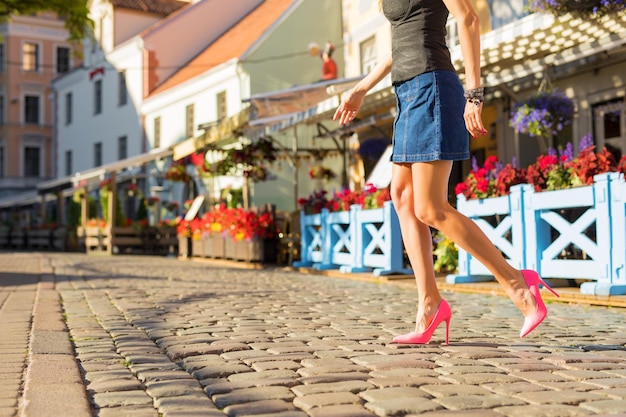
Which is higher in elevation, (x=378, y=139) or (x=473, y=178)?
(x=378, y=139)

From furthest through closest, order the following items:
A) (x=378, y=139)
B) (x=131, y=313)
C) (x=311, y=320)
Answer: (x=378, y=139) → (x=131, y=313) → (x=311, y=320)

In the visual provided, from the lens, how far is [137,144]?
1361 inches

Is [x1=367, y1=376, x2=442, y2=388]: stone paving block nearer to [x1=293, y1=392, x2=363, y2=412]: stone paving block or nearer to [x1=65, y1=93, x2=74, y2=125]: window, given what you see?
[x1=293, y1=392, x2=363, y2=412]: stone paving block

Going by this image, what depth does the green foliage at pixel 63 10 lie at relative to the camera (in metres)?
17.2

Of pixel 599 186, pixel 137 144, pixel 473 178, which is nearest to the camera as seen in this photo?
pixel 599 186

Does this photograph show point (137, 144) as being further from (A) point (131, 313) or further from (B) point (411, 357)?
(B) point (411, 357)

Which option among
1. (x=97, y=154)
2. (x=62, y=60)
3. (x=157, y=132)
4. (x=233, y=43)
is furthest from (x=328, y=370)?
(x=62, y=60)

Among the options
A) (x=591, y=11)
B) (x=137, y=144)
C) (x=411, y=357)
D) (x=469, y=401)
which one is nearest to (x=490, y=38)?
(x=591, y=11)

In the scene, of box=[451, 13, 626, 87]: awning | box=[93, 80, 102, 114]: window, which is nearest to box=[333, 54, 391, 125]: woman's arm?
box=[451, 13, 626, 87]: awning

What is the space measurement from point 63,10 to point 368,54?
20.6 ft

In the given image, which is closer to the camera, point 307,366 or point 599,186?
point 307,366

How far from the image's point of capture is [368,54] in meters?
19.9

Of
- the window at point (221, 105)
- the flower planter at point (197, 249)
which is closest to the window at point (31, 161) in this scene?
the window at point (221, 105)

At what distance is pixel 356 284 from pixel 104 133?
2886cm
